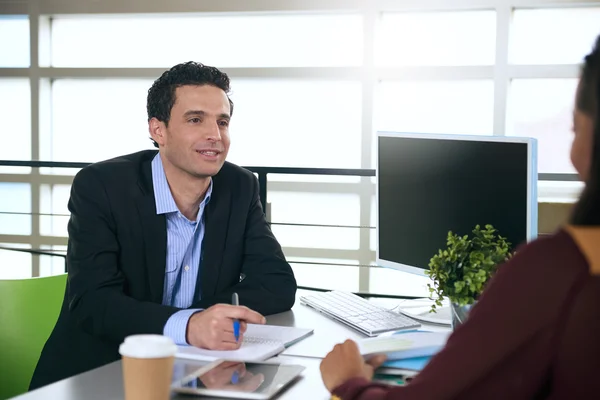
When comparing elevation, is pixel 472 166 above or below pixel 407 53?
below

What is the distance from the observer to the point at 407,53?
21.4 feet

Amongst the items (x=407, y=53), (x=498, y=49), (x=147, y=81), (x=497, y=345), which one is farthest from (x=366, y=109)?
(x=497, y=345)

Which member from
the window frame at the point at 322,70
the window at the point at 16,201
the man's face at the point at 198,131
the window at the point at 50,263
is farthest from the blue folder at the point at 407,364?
the window at the point at 16,201

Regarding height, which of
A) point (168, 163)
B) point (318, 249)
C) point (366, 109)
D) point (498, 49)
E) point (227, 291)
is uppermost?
point (498, 49)

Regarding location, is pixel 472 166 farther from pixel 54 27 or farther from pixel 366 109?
pixel 54 27

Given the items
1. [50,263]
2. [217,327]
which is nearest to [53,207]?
[50,263]

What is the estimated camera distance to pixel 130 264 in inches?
70.7

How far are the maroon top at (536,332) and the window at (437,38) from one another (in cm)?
578

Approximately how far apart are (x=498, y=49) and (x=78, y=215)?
505 centimetres

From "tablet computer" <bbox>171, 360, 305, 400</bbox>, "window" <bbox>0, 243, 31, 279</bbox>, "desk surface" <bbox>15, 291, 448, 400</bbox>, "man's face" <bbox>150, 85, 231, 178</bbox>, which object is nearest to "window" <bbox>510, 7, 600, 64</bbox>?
"window" <bbox>0, 243, 31, 279</bbox>

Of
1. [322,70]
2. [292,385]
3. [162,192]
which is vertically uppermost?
[322,70]

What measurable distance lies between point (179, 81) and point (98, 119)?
543 cm

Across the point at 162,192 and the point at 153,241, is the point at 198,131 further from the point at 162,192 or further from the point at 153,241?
the point at 153,241

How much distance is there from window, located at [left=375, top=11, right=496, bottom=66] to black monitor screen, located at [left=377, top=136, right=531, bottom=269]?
4732mm
